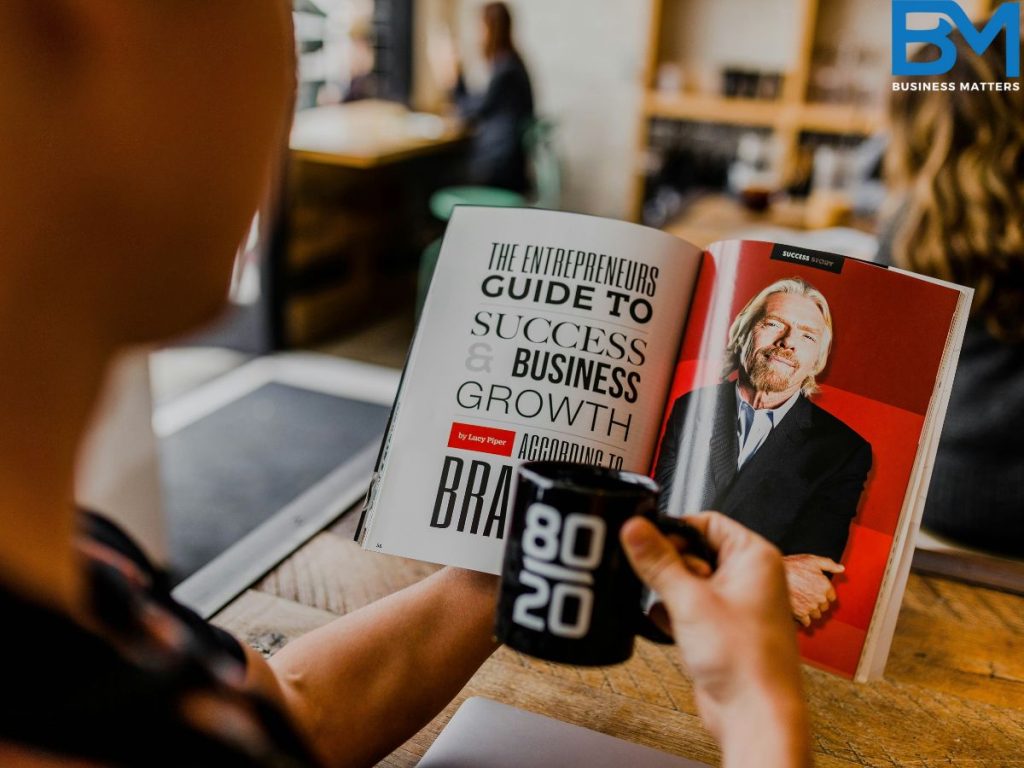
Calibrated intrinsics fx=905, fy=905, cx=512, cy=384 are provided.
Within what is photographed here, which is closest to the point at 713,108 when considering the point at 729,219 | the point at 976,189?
the point at 729,219

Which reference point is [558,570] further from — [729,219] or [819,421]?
[729,219]

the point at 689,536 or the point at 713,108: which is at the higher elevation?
the point at 713,108

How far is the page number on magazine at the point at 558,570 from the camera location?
18.6 inches

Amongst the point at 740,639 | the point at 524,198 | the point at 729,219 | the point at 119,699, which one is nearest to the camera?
the point at 119,699

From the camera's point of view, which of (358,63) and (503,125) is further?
(358,63)

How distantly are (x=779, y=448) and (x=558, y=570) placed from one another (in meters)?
0.22

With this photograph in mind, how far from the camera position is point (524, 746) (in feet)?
2.00

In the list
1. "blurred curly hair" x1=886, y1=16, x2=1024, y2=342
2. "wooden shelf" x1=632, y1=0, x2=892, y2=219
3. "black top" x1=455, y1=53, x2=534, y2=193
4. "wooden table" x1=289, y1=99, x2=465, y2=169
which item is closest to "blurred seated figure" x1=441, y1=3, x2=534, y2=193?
"black top" x1=455, y1=53, x2=534, y2=193

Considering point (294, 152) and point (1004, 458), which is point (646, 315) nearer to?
point (1004, 458)

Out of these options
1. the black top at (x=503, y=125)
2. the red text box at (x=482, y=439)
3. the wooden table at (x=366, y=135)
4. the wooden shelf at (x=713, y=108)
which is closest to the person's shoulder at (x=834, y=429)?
the red text box at (x=482, y=439)

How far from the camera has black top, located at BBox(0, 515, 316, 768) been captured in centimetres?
33

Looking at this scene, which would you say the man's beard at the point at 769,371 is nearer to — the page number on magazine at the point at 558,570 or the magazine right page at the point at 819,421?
the magazine right page at the point at 819,421

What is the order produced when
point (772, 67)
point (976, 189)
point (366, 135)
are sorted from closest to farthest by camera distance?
1. point (976, 189)
2. point (366, 135)
3. point (772, 67)

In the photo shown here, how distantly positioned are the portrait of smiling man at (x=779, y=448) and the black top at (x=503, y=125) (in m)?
3.33
